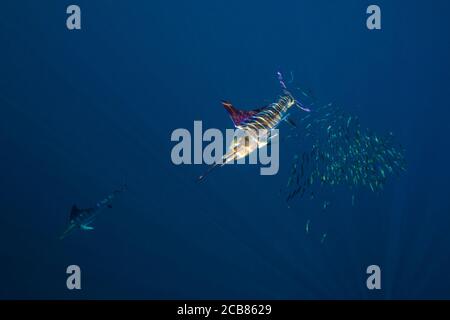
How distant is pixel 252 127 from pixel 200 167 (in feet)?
24.4

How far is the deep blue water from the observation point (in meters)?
9.41

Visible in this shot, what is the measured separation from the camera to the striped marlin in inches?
91.1

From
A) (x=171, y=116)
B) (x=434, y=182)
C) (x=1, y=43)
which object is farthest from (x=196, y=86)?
(x=434, y=182)

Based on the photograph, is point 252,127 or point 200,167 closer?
point 252,127

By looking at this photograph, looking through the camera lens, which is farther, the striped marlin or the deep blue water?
the deep blue water

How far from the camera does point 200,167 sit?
9961 millimetres

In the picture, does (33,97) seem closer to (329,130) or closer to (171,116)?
(171,116)

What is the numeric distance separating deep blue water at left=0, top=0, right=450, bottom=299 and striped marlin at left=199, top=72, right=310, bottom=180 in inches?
283

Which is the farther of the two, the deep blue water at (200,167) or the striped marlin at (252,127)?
the deep blue water at (200,167)

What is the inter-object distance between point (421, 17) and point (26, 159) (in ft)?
34.8

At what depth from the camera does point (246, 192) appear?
34.3 ft

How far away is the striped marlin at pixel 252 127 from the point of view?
2314mm

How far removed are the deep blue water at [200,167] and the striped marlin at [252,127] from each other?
23.6ft

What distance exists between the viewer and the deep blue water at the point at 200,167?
941 cm
